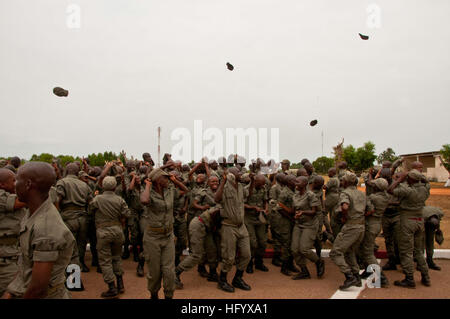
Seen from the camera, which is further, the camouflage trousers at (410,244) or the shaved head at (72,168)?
the shaved head at (72,168)

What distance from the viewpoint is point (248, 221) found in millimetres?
7137

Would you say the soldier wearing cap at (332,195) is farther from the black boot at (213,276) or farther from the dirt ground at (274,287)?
the black boot at (213,276)

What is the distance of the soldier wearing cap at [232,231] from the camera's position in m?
5.84

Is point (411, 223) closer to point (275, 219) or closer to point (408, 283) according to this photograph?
point (408, 283)

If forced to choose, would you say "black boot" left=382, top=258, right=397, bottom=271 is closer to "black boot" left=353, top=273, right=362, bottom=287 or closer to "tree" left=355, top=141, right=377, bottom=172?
"black boot" left=353, top=273, right=362, bottom=287

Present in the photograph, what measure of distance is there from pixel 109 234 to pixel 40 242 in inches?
130

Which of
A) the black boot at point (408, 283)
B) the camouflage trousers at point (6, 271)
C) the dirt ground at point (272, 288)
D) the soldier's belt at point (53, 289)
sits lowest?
the dirt ground at point (272, 288)

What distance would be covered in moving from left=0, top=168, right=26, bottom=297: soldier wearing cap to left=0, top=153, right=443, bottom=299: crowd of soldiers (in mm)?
11

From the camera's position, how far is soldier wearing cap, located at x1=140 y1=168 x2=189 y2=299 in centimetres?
474

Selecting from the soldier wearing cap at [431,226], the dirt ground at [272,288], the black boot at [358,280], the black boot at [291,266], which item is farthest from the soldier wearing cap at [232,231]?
the soldier wearing cap at [431,226]

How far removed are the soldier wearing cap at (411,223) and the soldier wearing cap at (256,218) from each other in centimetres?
268

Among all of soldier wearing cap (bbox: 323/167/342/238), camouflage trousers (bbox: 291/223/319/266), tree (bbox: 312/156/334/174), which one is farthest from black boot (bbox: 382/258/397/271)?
tree (bbox: 312/156/334/174)

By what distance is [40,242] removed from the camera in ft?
7.72
